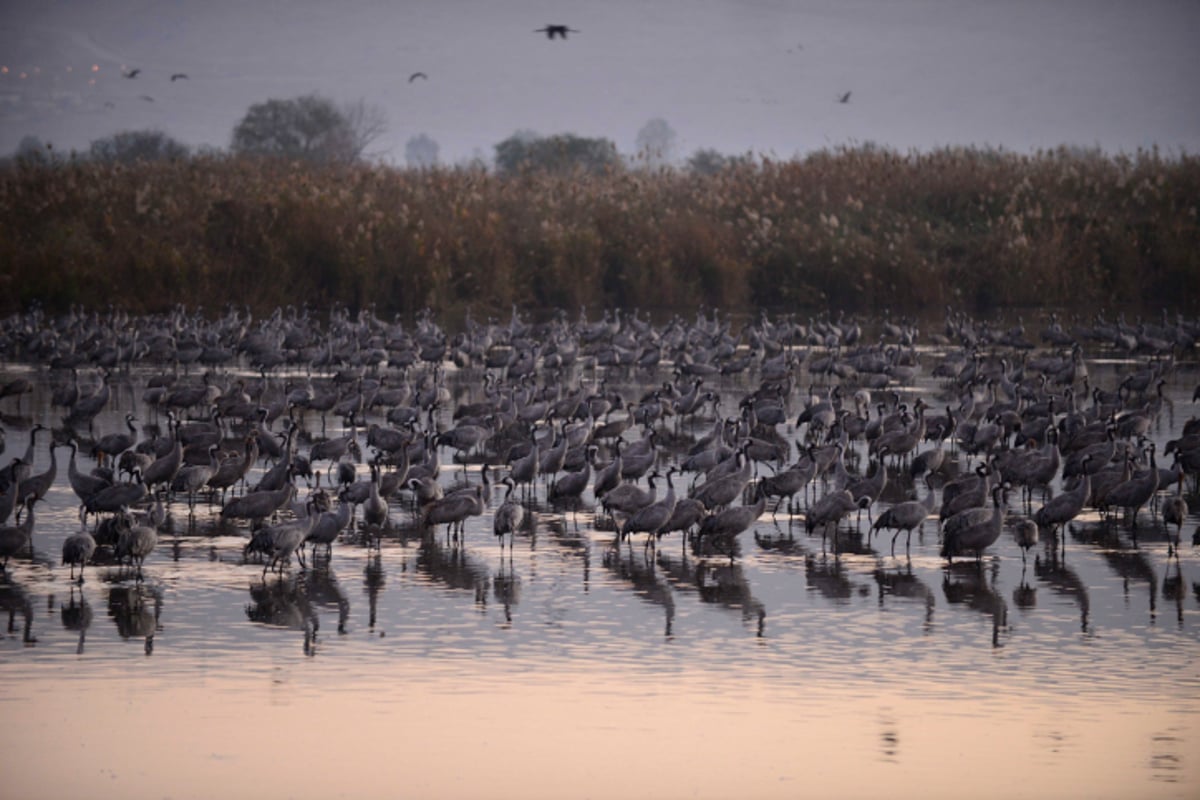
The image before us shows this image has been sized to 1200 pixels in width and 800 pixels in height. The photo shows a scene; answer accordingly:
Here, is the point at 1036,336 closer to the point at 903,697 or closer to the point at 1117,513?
the point at 1117,513

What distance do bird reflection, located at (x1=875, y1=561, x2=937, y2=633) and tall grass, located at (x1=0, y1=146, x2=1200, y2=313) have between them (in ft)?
87.9

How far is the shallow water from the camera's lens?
32.9 ft

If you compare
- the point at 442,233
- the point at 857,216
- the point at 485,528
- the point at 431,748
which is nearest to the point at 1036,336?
the point at 857,216

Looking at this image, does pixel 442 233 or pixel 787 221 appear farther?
pixel 787 221

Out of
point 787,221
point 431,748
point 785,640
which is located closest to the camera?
point 431,748

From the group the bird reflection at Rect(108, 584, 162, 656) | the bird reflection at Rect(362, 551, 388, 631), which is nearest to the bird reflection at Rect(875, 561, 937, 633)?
the bird reflection at Rect(362, 551, 388, 631)

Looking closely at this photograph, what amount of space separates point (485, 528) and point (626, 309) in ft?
90.9

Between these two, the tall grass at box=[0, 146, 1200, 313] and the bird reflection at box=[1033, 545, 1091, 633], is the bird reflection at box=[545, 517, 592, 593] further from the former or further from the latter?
the tall grass at box=[0, 146, 1200, 313]

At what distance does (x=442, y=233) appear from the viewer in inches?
1672

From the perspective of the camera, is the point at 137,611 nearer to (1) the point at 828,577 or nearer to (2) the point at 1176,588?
(1) the point at 828,577

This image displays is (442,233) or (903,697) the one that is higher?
(442,233)

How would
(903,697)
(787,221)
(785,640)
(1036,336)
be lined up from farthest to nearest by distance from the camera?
(787,221), (1036,336), (785,640), (903,697)

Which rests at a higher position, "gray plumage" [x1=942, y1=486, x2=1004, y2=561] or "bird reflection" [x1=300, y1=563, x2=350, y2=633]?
"gray plumage" [x1=942, y1=486, x2=1004, y2=561]

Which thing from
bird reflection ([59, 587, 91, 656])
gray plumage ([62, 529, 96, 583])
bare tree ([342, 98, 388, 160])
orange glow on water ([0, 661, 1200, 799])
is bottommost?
orange glow on water ([0, 661, 1200, 799])
